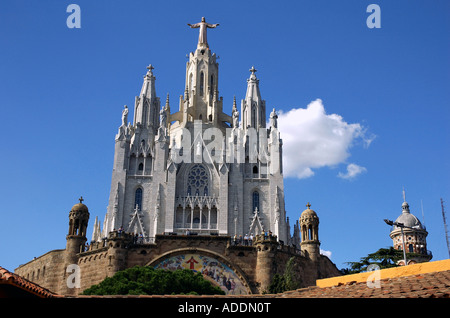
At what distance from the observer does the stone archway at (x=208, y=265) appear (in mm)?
42500

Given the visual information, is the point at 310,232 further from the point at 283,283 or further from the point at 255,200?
the point at 255,200

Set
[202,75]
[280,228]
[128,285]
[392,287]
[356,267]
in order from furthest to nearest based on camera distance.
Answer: [202,75]
[280,228]
[356,267]
[128,285]
[392,287]

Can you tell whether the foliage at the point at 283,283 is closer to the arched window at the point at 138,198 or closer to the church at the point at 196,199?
the church at the point at 196,199

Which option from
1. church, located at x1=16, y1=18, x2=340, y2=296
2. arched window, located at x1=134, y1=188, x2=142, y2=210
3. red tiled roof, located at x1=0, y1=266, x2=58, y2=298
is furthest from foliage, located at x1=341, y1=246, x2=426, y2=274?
red tiled roof, located at x1=0, y1=266, x2=58, y2=298

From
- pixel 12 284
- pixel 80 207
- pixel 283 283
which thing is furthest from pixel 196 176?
pixel 12 284

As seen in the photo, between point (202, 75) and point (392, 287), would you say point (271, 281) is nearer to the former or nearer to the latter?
point (392, 287)

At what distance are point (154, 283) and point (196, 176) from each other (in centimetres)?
2944

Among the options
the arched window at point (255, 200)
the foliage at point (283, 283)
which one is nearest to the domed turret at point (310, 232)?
the foliage at point (283, 283)

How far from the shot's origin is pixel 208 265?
43062 millimetres

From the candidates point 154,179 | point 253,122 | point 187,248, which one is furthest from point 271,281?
point 253,122

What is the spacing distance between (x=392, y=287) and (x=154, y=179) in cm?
5086

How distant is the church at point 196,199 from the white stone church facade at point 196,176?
11 centimetres

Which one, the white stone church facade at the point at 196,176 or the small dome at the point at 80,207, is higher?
the white stone church facade at the point at 196,176
